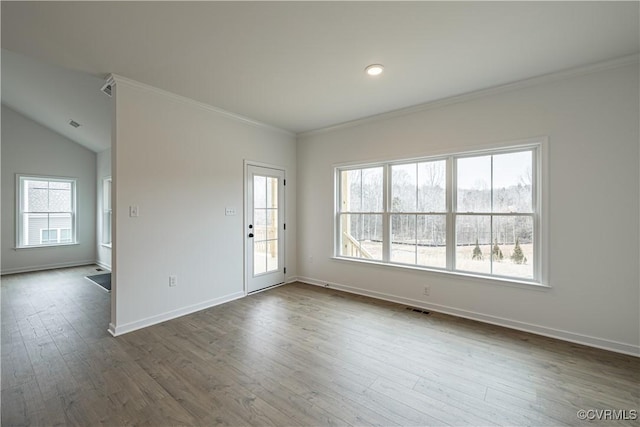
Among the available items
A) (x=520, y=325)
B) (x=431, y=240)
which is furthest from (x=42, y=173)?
(x=520, y=325)

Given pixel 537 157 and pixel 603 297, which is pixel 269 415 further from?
pixel 537 157

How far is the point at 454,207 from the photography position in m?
3.59

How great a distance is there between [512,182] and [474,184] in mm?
396

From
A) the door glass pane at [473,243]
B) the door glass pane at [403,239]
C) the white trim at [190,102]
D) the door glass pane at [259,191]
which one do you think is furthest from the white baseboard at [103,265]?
the door glass pane at [473,243]

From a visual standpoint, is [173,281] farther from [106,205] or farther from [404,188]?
[106,205]

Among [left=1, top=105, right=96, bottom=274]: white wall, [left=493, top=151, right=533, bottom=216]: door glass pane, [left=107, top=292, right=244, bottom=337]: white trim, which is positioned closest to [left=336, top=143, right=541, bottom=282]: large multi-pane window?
[left=493, top=151, right=533, bottom=216]: door glass pane

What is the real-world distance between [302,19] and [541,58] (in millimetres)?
2286

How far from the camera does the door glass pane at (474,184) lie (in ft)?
11.1

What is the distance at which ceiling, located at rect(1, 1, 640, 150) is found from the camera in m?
1.99

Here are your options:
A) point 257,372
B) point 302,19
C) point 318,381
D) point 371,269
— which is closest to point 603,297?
point 371,269

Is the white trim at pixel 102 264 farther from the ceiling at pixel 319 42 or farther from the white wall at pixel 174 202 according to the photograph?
the ceiling at pixel 319 42

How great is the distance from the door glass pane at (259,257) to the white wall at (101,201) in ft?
13.5

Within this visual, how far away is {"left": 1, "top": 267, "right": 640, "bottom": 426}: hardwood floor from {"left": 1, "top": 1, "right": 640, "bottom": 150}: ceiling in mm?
2791

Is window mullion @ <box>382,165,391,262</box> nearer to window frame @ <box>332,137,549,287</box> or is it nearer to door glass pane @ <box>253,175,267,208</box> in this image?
window frame @ <box>332,137,549,287</box>
